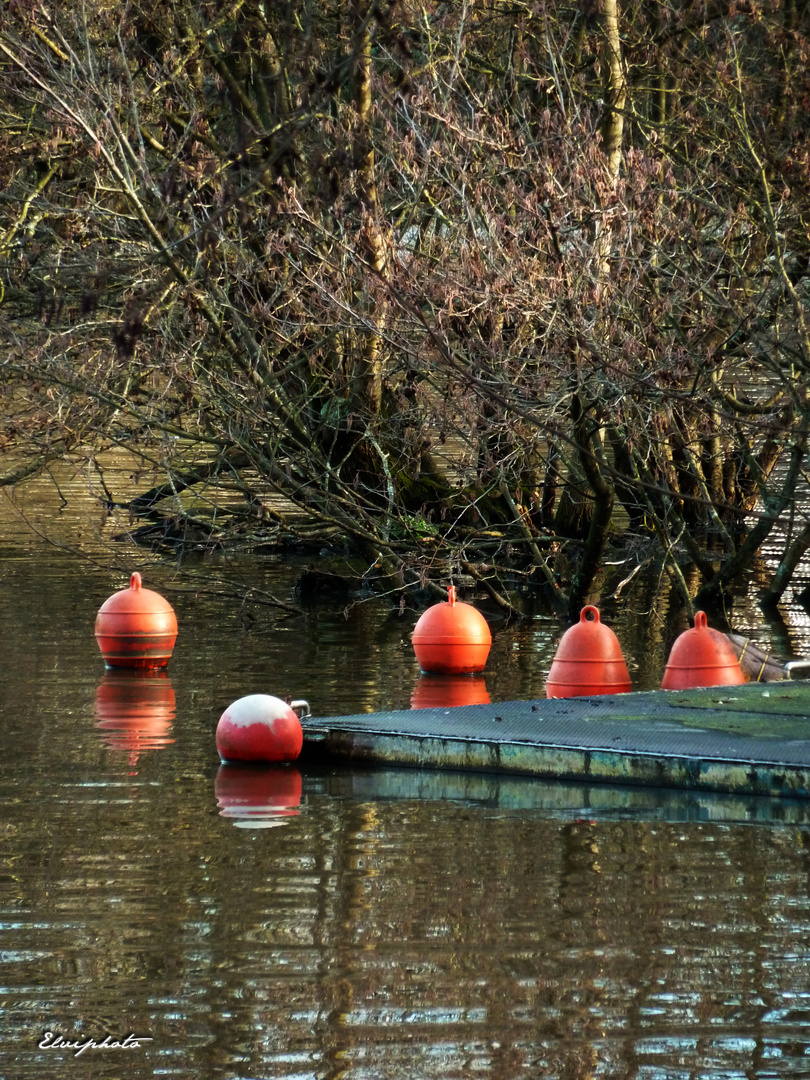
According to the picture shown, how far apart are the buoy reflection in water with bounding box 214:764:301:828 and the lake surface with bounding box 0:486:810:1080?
2 centimetres

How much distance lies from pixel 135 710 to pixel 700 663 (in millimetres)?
3894

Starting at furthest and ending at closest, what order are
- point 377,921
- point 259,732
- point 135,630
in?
1. point 135,630
2. point 259,732
3. point 377,921

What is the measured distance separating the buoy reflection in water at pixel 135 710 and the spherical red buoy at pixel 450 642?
2094mm

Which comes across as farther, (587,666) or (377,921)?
(587,666)

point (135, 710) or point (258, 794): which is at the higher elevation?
point (135, 710)

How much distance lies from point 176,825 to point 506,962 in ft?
8.84

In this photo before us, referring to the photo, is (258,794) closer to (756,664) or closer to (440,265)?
(756,664)

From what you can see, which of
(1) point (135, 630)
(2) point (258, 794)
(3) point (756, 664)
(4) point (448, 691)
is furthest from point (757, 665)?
(1) point (135, 630)

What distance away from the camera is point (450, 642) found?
14547mm

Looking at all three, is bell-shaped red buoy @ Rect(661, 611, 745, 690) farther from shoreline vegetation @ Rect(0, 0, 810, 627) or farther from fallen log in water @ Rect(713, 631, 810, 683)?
shoreline vegetation @ Rect(0, 0, 810, 627)

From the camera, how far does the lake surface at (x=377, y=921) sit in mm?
5430

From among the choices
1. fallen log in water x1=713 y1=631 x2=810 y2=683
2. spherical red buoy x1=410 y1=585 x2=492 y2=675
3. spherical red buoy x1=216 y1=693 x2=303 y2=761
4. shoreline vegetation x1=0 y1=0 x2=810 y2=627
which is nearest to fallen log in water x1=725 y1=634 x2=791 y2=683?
fallen log in water x1=713 y1=631 x2=810 y2=683

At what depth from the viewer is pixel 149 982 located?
6027 millimetres

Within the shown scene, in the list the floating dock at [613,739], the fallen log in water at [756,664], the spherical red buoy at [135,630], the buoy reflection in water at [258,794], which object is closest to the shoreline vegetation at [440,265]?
the fallen log in water at [756,664]
